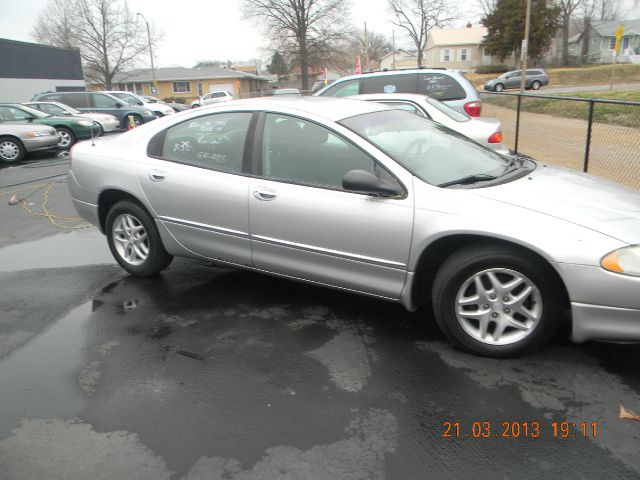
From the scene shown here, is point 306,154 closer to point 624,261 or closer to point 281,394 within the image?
point 281,394

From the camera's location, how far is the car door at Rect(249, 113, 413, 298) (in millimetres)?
3406

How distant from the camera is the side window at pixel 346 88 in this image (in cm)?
975

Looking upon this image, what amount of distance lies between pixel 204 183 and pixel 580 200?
8.71 feet

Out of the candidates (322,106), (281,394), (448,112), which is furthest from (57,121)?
(281,394)

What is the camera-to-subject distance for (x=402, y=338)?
3568 millimetres

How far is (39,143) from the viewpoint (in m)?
13.4

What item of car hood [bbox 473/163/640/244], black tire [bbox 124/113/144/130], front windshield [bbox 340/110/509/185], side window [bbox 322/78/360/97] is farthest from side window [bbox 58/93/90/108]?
car hood [bbox 473/163/640/244]

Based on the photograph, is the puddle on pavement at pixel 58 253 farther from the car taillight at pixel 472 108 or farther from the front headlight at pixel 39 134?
the front headlight at pixel 39 134

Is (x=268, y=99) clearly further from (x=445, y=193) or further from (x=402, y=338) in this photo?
(x=402, y=338)

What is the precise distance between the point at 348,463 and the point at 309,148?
87.4 inches

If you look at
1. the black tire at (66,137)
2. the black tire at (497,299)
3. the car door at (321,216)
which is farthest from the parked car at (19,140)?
the black tire at (497,299)

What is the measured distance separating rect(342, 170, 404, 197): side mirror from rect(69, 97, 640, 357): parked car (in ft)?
0.05

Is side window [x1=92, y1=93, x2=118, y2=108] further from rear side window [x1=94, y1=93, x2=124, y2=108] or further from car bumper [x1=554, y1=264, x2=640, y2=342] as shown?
car bumper [x1=554, y1=264, x2=640, y2=342]

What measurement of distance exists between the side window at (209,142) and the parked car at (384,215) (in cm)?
1
